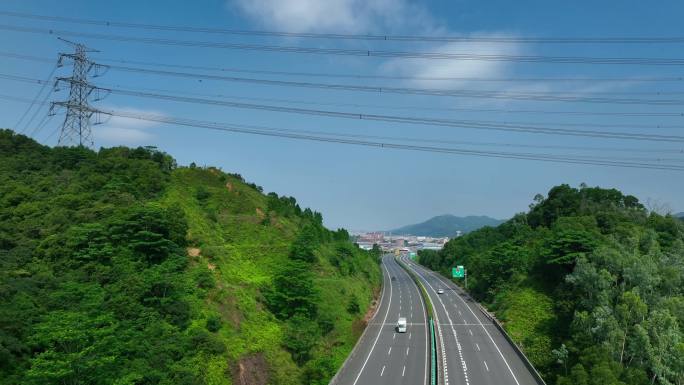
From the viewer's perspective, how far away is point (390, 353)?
5034 centimetres

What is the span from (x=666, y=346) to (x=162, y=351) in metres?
41.7

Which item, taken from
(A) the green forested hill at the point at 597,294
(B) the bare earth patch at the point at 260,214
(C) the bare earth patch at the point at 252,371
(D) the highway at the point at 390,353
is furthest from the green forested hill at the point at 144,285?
(A) the green forested hill at the point at 597,294

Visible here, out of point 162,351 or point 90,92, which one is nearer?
point 162,351

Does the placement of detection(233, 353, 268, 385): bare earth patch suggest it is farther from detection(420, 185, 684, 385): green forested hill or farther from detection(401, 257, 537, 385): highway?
detection(420, 185, 684, 385): green forested hill

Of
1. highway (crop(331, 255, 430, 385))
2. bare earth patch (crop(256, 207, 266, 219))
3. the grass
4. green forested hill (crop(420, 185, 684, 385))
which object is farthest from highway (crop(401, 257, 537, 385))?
bare earth patch (crop(256, 207, 266, 219))

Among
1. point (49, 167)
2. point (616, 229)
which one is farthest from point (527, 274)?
point (49, 167)

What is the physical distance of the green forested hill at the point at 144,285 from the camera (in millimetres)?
29609

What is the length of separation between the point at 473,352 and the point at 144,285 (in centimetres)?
3473

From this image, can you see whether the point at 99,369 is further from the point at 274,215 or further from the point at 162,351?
the point at 274,215

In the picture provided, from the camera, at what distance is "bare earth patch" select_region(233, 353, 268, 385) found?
124 ft

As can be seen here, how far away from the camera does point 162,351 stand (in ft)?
110

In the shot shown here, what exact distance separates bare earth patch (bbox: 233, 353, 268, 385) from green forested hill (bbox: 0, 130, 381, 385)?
12cm

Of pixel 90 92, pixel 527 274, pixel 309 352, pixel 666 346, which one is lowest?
pixel 309 352

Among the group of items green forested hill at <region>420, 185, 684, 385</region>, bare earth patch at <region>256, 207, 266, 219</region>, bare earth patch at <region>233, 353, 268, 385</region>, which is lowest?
bare earth patch at <region>233, 353, 268, 385</region>
